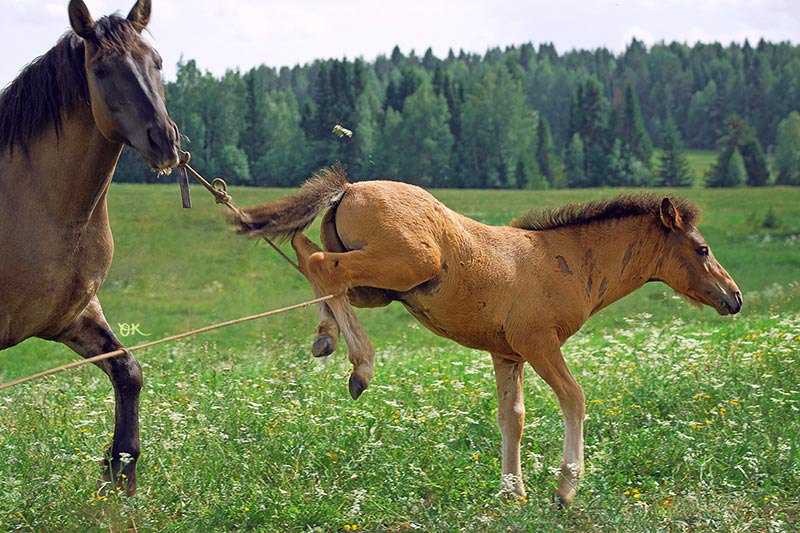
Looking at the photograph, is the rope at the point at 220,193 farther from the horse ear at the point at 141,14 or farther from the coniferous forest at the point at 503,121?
the coniferous forest at the point at 503,121

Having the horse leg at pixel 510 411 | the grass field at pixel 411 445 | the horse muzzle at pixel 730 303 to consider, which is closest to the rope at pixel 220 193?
the grass field at pixel 411 445

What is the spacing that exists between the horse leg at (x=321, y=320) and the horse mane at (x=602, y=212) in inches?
65.6

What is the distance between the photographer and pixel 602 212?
232 inches

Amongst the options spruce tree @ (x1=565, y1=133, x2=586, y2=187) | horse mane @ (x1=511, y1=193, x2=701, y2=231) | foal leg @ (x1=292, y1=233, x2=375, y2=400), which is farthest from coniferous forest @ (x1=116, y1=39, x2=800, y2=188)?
foal leg @ (x1=292, y1=233, x2=375, y2=400)

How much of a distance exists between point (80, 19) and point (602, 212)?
354 cm

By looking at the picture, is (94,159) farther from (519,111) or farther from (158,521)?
(519,111)

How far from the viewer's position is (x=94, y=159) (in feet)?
16.5

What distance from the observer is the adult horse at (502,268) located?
4.81 meters

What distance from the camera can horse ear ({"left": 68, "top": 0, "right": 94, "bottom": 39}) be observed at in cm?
475

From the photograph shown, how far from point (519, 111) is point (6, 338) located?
80.3m

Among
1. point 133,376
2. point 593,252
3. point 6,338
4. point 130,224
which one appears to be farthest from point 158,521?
point 130,224

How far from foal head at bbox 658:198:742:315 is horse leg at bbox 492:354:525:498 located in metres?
1.24

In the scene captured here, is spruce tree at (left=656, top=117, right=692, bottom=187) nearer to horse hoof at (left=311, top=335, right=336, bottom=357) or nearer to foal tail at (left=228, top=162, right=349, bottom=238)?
foal tail at (left=228, top=162, right=349, bottom=238)

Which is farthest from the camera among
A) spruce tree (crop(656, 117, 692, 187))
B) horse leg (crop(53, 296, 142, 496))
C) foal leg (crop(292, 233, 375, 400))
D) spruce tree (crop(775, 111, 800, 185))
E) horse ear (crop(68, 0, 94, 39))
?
spruce tree (crop(656, 117, 692, 187))
